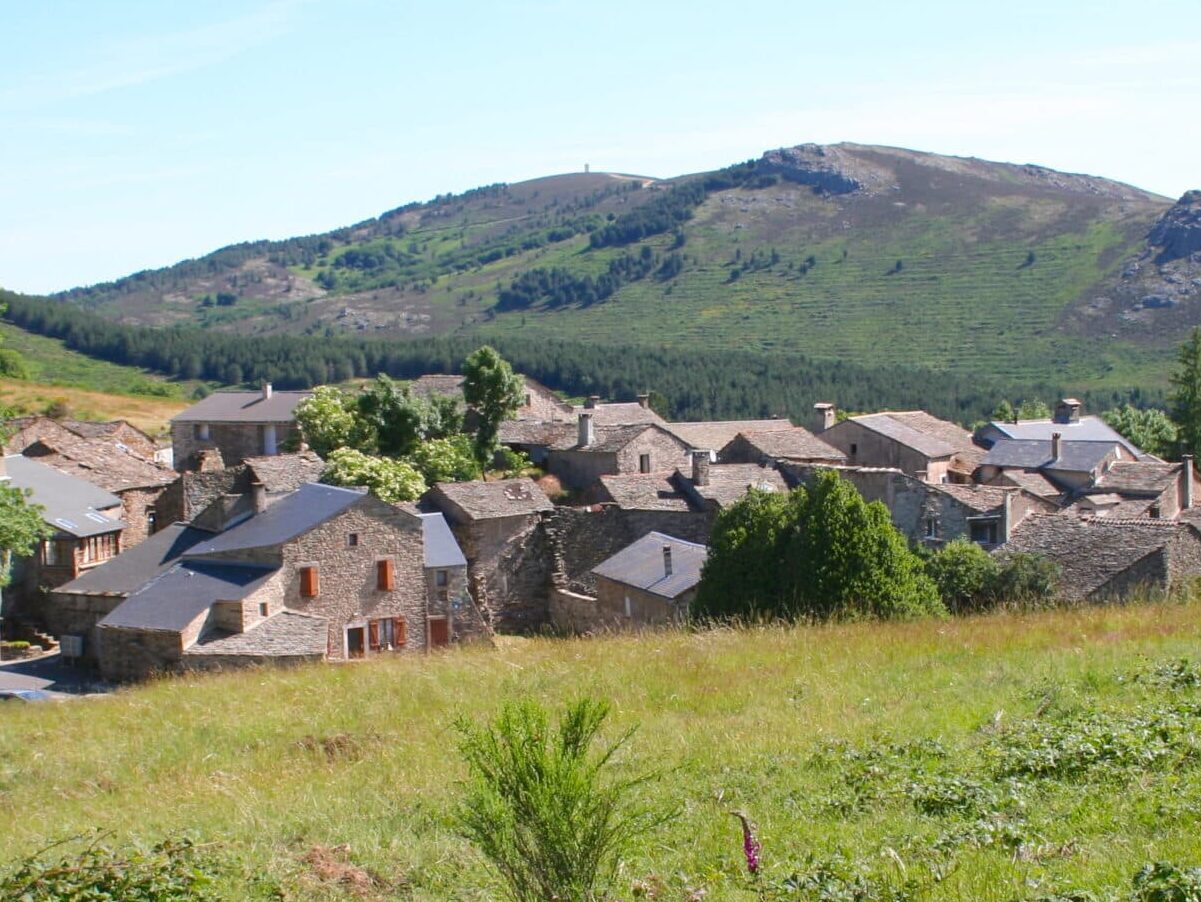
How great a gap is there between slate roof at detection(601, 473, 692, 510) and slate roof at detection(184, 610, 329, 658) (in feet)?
47.5

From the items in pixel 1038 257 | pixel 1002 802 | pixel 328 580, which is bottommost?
pixel 328 580

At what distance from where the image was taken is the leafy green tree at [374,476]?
128ft

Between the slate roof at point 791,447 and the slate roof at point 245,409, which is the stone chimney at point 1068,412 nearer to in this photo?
the slate roof at point 791,447

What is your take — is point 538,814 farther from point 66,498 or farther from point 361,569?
point 66,498

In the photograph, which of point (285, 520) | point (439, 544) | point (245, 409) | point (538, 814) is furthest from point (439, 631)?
point (245, 409)

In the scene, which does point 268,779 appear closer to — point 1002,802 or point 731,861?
point 731,861

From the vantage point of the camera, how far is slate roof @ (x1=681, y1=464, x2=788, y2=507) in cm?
4082

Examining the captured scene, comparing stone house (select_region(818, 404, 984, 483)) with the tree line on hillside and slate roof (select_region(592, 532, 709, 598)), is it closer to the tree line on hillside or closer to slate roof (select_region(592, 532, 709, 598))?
slate roof (select_region(592, 532, 709, 598))

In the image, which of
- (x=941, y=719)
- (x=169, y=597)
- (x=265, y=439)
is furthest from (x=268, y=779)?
(x=265, y=439)

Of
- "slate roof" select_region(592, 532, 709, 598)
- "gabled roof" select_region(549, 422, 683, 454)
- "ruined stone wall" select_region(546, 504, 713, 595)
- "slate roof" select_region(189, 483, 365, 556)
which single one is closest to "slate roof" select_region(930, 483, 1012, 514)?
"ruined stone wall" select_region(546, 504, 713, 595)

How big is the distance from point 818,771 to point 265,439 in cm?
5265

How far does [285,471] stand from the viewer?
123 ft

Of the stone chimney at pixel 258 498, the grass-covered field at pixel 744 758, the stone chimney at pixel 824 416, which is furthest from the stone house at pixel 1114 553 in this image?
the stone chimney at pixel 824 416

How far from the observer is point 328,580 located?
2964cm
